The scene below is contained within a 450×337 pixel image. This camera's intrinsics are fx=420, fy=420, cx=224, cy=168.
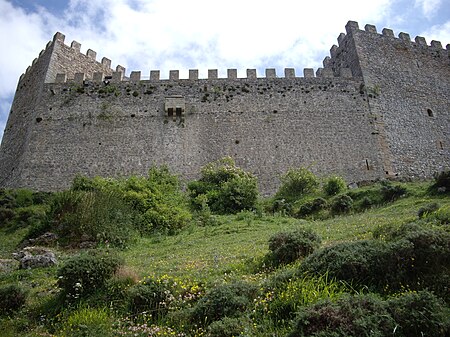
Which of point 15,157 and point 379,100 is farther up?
point 379,100

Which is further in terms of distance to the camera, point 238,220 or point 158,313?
point 238,220

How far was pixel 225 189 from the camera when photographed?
64.7 feet

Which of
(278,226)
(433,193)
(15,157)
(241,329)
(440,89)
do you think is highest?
(440,89)

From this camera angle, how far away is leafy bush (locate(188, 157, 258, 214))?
1938 cm

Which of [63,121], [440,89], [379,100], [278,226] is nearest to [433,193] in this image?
[278,226]

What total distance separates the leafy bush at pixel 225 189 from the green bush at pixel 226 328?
524 inches

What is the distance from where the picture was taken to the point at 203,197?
769 inches

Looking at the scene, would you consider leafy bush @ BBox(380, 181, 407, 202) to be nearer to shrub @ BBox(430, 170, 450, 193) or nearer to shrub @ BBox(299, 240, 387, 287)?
shrub @ BBox(430, 170, 450, 193)

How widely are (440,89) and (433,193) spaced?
609 inches

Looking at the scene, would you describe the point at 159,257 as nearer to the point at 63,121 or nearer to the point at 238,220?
the point at 238,220

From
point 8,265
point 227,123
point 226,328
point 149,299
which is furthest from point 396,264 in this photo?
point 227,123

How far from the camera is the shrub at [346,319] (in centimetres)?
494

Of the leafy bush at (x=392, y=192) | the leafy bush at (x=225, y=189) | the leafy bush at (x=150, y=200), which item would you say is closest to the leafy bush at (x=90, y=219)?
the leafy bush at (x=150, y=200)

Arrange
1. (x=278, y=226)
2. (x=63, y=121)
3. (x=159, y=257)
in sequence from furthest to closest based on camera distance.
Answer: (x=63, y=121) → (x=278, y=226) → (x=159, y=257)
